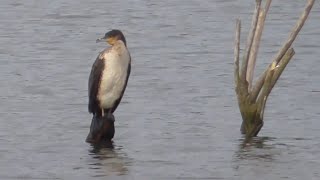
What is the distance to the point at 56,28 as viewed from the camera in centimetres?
2481

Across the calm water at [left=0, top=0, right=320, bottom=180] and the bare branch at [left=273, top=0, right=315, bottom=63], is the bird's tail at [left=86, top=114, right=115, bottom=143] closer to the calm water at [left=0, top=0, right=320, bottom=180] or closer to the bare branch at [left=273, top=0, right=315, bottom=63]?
the calm water at [left=0, top=0, right=320, bottom=180]

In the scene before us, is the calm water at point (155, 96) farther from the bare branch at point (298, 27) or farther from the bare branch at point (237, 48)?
the bare branch at point (298, 27)

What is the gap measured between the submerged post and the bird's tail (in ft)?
4.72

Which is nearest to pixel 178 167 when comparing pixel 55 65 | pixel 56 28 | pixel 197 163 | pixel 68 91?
pixel 197 163

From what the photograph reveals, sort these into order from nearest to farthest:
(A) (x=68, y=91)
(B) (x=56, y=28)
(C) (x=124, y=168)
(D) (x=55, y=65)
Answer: (C) (x=124, y=168) < (A) (x=68, y=91) < (D) (x=55, y=65) < (B) (x=56, y=28)

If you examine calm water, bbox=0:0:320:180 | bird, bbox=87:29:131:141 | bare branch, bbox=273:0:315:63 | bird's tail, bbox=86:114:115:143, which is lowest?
calm water, bbox=0:0:320:180

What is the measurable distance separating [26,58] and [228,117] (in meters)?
5.72

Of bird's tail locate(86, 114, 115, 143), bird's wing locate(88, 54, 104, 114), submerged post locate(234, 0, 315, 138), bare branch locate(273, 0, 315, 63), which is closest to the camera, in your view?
bare branch locate(273, 0, 315, 63)

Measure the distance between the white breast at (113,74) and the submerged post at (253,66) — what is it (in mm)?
1203

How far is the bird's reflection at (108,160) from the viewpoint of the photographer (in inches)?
531

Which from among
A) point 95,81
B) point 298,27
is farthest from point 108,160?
point 298,27

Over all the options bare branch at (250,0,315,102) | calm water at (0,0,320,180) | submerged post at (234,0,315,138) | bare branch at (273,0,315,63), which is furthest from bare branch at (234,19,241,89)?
calm water at (0,0,320,180)

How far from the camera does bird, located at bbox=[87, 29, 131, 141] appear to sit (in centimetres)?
1438

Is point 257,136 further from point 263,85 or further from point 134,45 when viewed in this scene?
point 134,45
